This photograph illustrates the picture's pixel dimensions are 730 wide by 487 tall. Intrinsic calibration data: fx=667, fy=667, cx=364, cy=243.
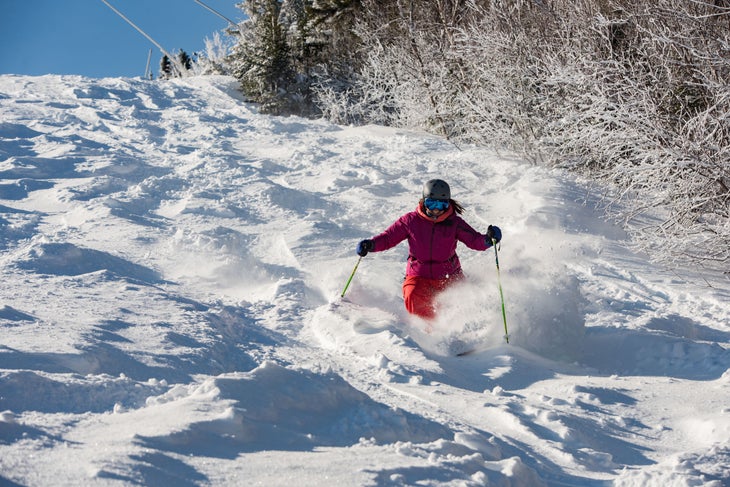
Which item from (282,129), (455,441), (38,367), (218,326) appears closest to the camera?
(455,441)

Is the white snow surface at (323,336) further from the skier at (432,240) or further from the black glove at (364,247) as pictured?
the black glove at (364,247)

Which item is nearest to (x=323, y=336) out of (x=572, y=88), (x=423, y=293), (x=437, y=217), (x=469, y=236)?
(x=423, y=293)

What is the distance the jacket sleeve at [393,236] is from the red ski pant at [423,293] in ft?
1.27

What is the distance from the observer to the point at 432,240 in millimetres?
5992

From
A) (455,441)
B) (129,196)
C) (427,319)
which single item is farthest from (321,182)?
(455,441)

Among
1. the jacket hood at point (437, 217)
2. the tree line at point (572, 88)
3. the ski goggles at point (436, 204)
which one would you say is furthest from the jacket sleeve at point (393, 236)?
the tree line at point (572, 88)

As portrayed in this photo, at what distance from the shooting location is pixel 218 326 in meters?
4.95

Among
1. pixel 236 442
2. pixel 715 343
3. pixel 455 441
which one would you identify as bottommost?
pixel 236 442

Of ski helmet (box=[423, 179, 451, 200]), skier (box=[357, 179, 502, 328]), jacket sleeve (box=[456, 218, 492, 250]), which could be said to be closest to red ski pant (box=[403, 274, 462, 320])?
skier (box=[357, 179, 502, 328])

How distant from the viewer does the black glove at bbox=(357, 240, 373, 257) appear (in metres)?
5.93

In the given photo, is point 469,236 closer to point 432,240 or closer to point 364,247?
point 432,240

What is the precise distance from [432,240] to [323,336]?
1.50 meters

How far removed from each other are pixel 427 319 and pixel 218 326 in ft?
5.51

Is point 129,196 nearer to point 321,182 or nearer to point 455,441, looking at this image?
point 321,182
